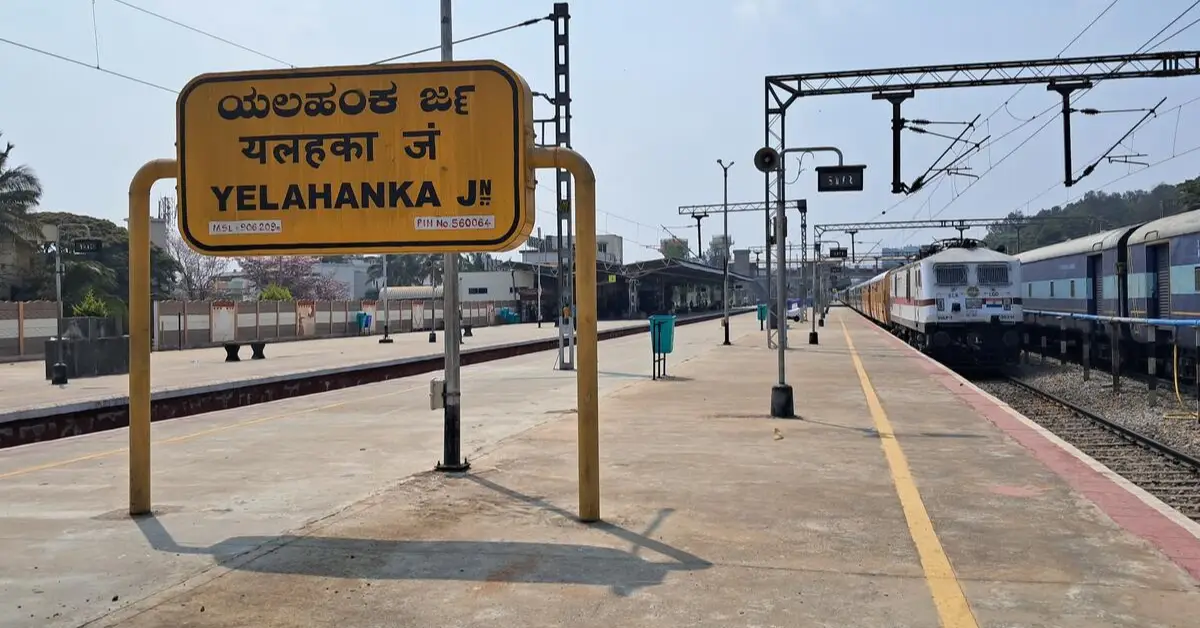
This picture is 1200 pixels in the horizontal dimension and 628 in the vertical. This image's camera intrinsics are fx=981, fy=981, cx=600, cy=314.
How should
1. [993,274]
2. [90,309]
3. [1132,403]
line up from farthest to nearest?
[90,309], [993,274], [1132,403]

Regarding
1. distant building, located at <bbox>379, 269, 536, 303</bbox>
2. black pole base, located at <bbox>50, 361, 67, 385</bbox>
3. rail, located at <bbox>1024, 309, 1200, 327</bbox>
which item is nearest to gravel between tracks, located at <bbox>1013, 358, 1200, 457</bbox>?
rail, located at <bbox>1024, 309, 1200, 327</bbox>

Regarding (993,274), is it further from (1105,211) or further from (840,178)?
(1105,211)

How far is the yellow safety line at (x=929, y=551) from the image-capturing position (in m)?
4.93

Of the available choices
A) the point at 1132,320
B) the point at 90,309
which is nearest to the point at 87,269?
the point at 90,309

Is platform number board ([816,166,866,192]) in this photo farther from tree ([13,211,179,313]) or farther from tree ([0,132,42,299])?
tree ([0,132,42,299])

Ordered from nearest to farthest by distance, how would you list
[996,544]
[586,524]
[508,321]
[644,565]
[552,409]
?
[644,565] → [996,544] → [586,524] → [552,409] → [508,321]

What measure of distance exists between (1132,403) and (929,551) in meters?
13.6

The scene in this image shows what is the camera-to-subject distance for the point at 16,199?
44844 millimetres

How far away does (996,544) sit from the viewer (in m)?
6.27

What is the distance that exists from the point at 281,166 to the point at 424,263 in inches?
4116

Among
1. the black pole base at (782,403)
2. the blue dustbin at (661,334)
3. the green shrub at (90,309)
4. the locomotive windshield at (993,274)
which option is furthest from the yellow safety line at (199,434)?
the green shrub at (90,309)

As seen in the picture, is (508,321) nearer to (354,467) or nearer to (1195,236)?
(1195,236)

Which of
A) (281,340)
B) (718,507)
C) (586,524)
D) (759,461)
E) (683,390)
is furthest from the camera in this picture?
(281,340)

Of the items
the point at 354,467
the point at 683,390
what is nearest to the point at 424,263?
the point at 683,390
